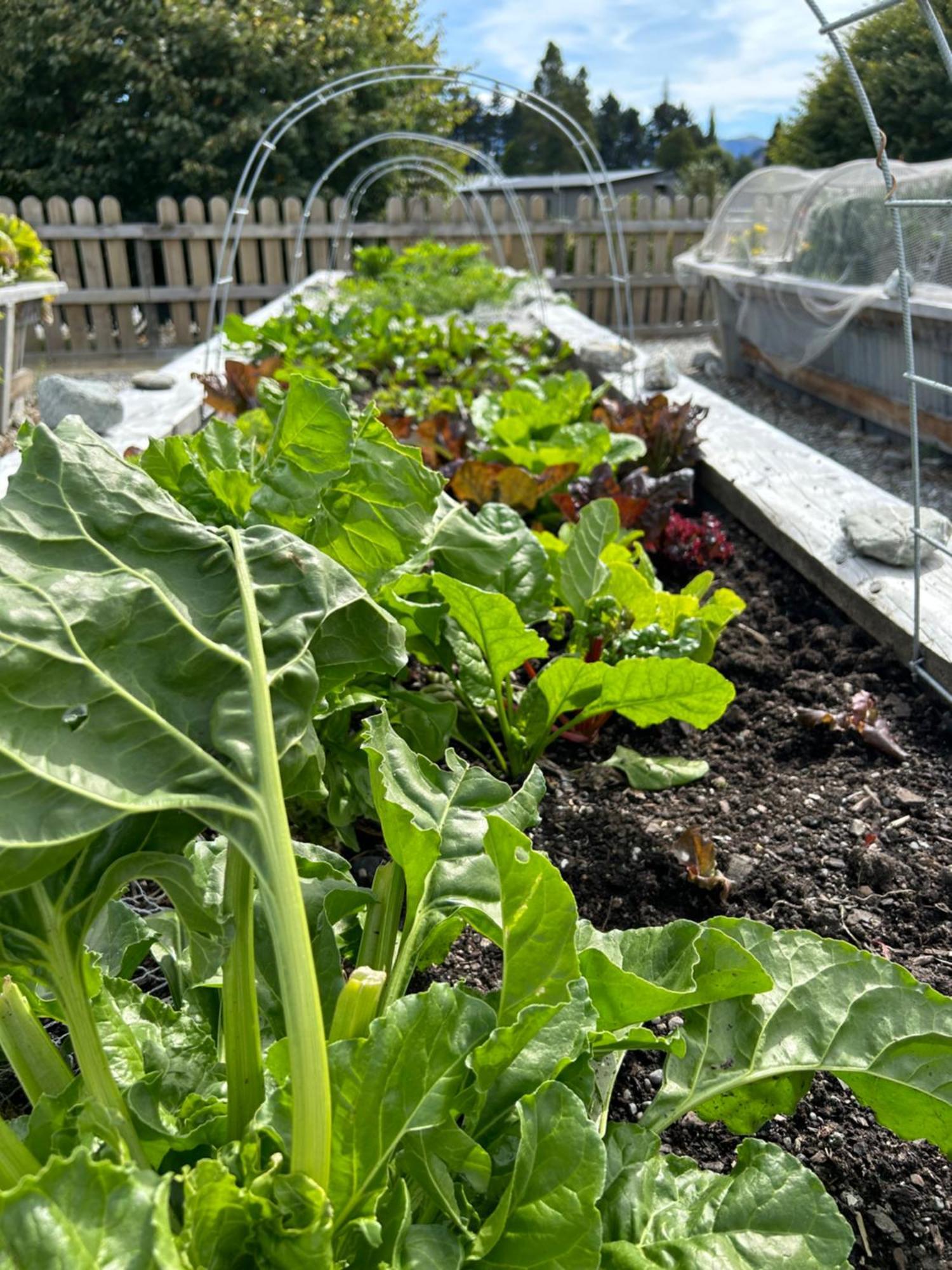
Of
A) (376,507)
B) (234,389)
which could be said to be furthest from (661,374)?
(376,507)

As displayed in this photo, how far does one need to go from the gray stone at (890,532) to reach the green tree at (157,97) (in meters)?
13.4

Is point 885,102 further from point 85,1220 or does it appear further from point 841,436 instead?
point 85,1220

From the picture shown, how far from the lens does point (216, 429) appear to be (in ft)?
6.09

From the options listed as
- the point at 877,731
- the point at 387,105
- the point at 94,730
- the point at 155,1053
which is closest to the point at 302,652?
the point at 94,730

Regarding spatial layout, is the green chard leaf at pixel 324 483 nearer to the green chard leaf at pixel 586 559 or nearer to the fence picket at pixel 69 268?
the green chard leaf at pixel 586 559

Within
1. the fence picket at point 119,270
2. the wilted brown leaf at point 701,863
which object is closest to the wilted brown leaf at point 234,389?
the wilted brown leaf at point 701,863

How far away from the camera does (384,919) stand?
1251 millimetres

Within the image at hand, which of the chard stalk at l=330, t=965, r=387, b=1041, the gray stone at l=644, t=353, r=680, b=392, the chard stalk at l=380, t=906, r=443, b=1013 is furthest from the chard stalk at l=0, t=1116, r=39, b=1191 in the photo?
the gray stone at l=644, t=353, r=680, b=392

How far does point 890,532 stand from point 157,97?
14420 mm

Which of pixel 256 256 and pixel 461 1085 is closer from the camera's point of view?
pixel 461 1085

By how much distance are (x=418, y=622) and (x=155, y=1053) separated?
1.07 meters

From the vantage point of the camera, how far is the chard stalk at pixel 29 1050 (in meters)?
0.97

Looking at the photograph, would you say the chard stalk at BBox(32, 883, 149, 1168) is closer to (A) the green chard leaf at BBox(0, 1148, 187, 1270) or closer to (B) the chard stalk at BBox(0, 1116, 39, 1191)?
(B) the chard stalk at BBox(0, 1116, 39, 1191)

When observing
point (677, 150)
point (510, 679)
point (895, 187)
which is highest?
point (677, 150)
